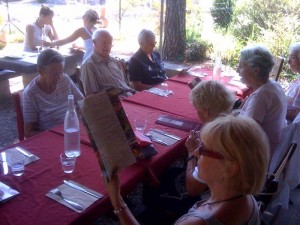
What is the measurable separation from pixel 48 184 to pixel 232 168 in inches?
37.8

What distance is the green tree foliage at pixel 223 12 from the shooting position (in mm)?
8195

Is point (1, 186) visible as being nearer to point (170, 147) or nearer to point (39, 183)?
point (39, 183)

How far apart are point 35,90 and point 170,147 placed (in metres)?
1.23

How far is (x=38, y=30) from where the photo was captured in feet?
17.3

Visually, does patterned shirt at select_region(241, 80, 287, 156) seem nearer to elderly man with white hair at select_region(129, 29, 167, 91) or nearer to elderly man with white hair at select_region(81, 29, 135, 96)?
elderly man with white hair at select_region(81, 29, 135, 96)

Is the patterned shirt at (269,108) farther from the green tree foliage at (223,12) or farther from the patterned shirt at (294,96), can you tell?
the green tree foliage at (223,12)

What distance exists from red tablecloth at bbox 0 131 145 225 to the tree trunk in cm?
506

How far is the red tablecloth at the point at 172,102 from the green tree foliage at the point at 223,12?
18.0ft

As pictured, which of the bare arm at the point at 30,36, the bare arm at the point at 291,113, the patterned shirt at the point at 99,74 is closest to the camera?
the bare arm at the point at 291,113

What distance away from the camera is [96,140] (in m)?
1.15

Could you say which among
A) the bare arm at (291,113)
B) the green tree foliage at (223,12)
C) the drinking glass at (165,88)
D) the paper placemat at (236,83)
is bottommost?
the bare arm at (291,113)

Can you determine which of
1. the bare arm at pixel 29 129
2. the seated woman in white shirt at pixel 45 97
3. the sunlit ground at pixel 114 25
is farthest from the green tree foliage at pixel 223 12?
the bare arm at pixel 29 129

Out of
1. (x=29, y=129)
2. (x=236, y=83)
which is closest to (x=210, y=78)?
(x=236, y=83)

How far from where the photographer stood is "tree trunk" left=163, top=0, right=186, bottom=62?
256 inches
